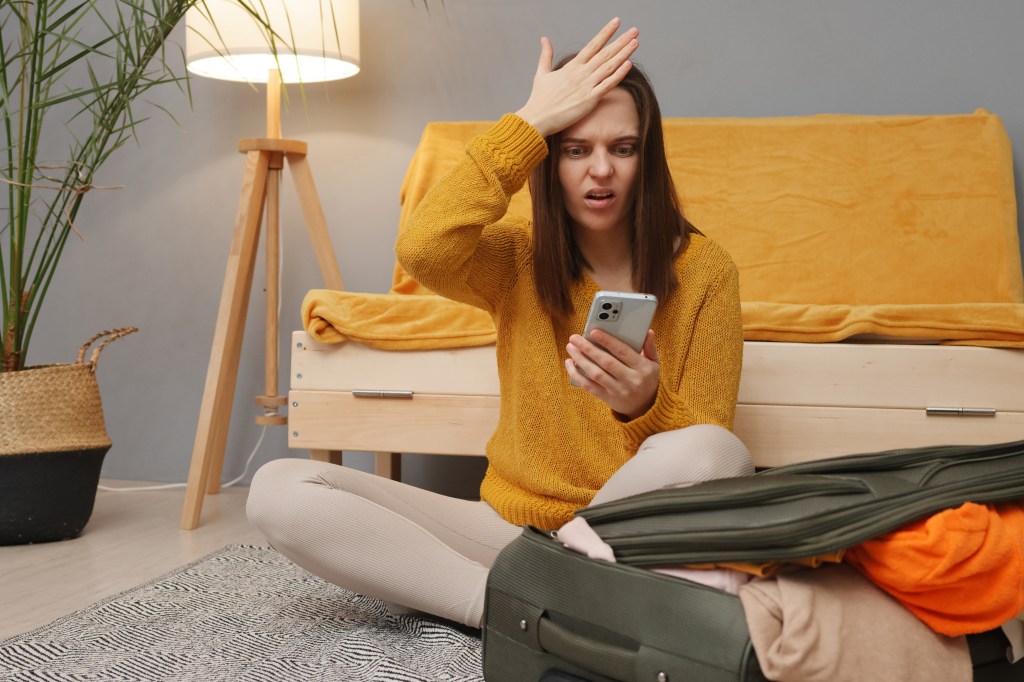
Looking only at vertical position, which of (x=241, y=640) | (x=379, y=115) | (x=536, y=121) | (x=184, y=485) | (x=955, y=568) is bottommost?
(x=184, y=485)

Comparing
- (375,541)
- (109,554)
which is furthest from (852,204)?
(109,554)

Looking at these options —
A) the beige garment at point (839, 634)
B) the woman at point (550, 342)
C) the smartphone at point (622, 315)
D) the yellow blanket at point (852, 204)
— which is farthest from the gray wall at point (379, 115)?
the beige garment at point (839, 634)

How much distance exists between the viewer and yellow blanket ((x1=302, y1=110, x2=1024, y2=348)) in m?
2.01

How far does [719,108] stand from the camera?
2.32m

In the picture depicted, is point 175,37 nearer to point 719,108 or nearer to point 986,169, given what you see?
point 719,108

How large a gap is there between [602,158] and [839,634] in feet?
2.12

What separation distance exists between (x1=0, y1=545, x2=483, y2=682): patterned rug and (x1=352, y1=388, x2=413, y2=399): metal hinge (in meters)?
0.37

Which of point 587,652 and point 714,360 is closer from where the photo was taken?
point 587,652

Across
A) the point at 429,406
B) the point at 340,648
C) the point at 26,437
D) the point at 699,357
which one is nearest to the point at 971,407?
the point at 699,357

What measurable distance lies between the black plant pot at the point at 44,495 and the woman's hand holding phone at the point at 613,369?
46.7 inches

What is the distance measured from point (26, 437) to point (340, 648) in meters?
0.94

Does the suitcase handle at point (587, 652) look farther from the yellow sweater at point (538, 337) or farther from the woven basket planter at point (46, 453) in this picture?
the woven basket planter at point (46, 453)

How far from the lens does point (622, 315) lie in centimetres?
105

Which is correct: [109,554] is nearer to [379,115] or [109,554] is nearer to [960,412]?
[379,115]
